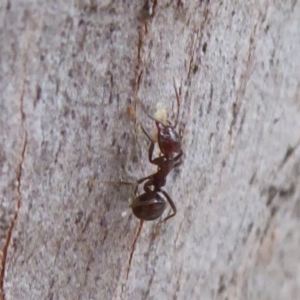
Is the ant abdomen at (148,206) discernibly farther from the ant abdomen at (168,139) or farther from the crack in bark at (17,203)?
the crack in bark at (17,203)

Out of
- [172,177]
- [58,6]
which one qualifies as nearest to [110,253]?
[172,177]

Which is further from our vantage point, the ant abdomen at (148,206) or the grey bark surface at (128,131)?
the ant abdomen at (148,206)

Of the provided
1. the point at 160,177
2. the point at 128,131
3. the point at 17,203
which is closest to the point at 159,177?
the point at 160,177

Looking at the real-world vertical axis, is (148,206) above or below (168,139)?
below

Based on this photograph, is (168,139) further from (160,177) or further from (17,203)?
(17,203)

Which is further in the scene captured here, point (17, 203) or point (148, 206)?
point (148, 206)

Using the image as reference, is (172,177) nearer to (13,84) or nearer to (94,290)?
(94,290)

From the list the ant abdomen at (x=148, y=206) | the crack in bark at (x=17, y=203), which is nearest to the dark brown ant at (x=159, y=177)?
the ant abdomen at (x=148, y=206)
